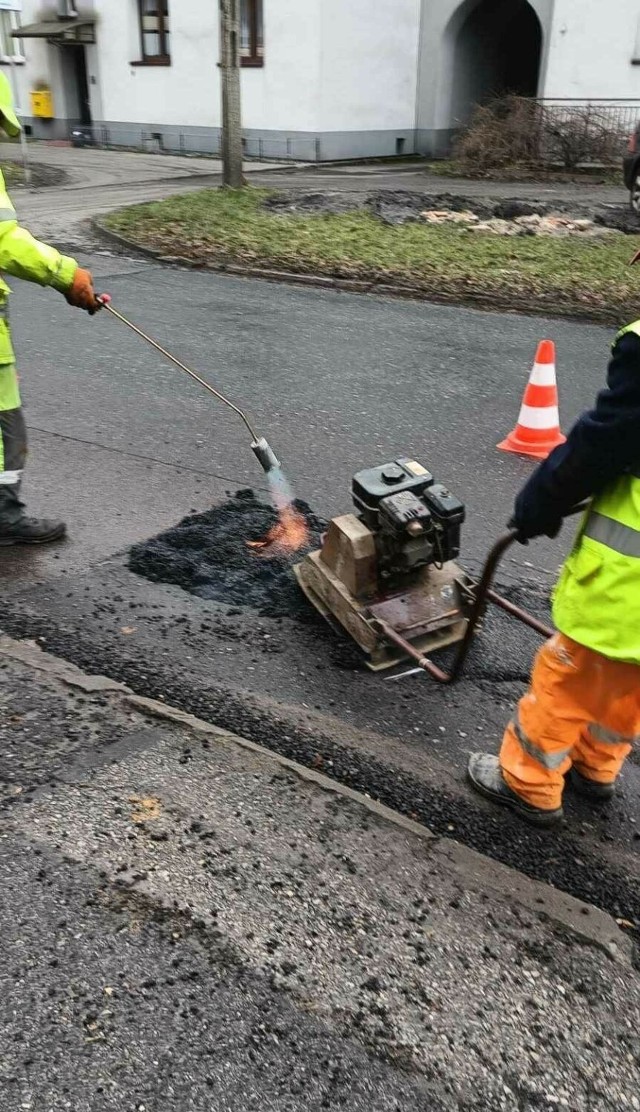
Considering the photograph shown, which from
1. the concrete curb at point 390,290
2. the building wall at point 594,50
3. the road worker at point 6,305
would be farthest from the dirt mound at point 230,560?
the building wall at point 594,50

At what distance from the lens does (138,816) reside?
8.65ft

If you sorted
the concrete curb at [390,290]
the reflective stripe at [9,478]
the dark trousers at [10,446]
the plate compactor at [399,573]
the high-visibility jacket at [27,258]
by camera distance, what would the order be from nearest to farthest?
the plate compactor at [399,573], the high-visibility jacket at [27,258], the dark trousers at [10,446], the reflective stripe at [9,478], the concrete curb at [390,290]

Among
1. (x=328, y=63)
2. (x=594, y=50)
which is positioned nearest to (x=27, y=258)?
(x=594, y=50)

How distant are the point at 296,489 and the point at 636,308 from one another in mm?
5154

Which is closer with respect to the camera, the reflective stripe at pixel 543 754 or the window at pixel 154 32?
the reflective stripe at pixel 543 754

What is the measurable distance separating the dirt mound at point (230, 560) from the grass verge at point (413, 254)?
17.9 feet

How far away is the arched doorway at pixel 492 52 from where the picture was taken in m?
23.9

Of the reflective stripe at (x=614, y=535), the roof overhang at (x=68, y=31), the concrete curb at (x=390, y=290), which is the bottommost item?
the concrete curb at (x=390, y=290)

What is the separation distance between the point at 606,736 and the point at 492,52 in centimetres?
2742

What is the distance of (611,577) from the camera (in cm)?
228

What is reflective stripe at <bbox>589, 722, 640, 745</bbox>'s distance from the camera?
2616 mm

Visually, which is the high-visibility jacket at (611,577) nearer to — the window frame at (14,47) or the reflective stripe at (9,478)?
the reflective stripe at (9,478)

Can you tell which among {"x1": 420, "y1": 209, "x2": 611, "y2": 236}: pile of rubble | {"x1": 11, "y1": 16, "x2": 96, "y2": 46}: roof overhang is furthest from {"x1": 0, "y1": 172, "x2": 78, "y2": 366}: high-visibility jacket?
{"x1": 11, "y1": 16, "x2": 96, "y2": 46}: roof overhang

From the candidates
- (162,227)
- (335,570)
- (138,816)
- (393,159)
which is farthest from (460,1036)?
(393,159)
